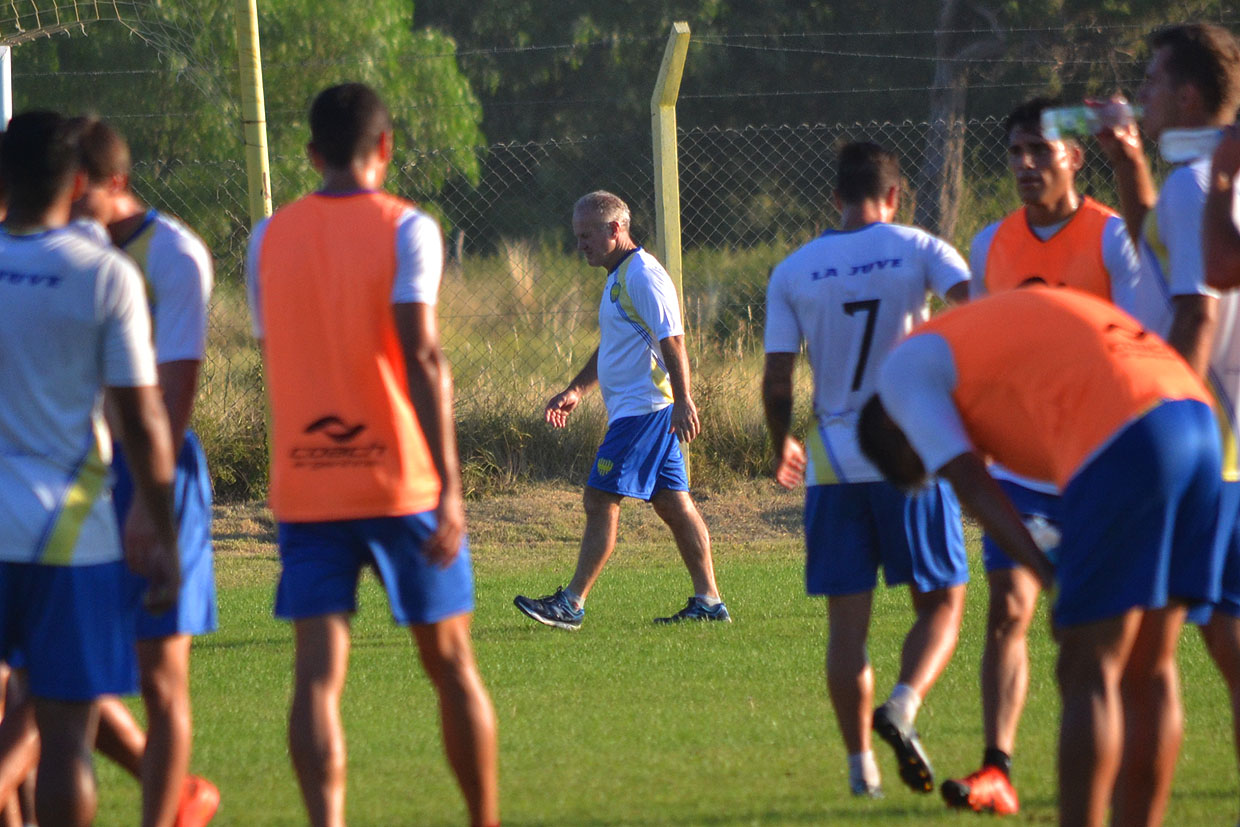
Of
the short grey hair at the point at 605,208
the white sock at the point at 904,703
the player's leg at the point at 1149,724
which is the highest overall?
the short grey hair at the point at 605,208

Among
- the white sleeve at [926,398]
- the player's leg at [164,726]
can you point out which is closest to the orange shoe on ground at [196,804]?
the player's leg at [164,726]

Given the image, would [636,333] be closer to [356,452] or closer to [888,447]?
Answer: [356,452]

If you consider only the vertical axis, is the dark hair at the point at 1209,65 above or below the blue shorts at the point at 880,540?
above

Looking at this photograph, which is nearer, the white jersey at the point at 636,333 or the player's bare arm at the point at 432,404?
the player's bare arm at the point at 432,404

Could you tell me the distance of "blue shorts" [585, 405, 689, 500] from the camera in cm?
819

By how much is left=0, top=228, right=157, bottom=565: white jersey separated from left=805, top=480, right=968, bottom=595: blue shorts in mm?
2176

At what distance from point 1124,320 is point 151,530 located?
2.23 m

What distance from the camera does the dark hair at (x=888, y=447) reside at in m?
3.51

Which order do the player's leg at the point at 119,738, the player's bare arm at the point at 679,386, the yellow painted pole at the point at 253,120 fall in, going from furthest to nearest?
the yellow painted pole at the point at 253,120, the player's bare arm at the point at 679,386, the player's leg at the point at 119,738

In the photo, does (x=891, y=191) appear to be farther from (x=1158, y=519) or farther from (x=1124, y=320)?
(x=1158, y=519)

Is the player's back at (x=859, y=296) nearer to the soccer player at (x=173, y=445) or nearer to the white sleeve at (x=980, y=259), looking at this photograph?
the white sleeve at (x=980, y=259)

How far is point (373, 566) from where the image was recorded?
4.05 meters

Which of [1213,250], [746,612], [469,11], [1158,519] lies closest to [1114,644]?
[1158,519]

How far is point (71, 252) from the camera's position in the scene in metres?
3.47
